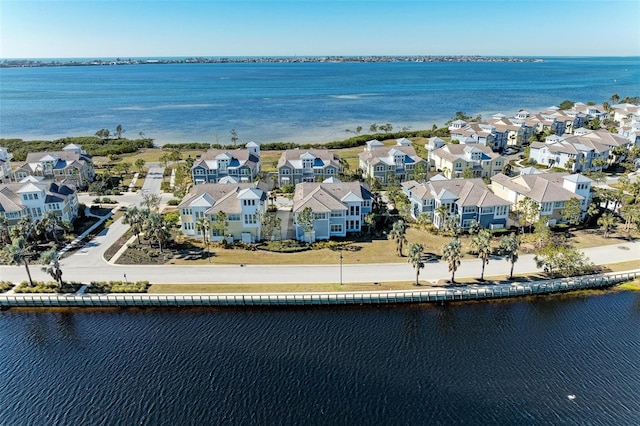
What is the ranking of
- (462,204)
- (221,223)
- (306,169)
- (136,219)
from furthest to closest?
(306,169)
(462,204)
(221,223)
(136,219)

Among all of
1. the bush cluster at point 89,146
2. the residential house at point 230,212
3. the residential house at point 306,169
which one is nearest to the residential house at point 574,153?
the residential house at point 306,169

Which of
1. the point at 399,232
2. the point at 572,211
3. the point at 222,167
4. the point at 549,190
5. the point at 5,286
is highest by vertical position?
the point at 549,190

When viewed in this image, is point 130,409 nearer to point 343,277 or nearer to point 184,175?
point 343,277

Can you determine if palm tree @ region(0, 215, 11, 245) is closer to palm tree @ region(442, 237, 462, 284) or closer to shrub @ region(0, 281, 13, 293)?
shrub @ region(0, 281, 13, 293)

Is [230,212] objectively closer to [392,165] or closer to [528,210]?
[392,165]

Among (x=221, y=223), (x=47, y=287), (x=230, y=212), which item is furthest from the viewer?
(x=230, y=212)

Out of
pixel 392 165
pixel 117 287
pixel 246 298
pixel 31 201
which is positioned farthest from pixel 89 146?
pixel 246 298

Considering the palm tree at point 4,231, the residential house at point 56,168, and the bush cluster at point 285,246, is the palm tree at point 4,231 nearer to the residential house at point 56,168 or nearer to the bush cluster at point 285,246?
the residential house at point 56,168
